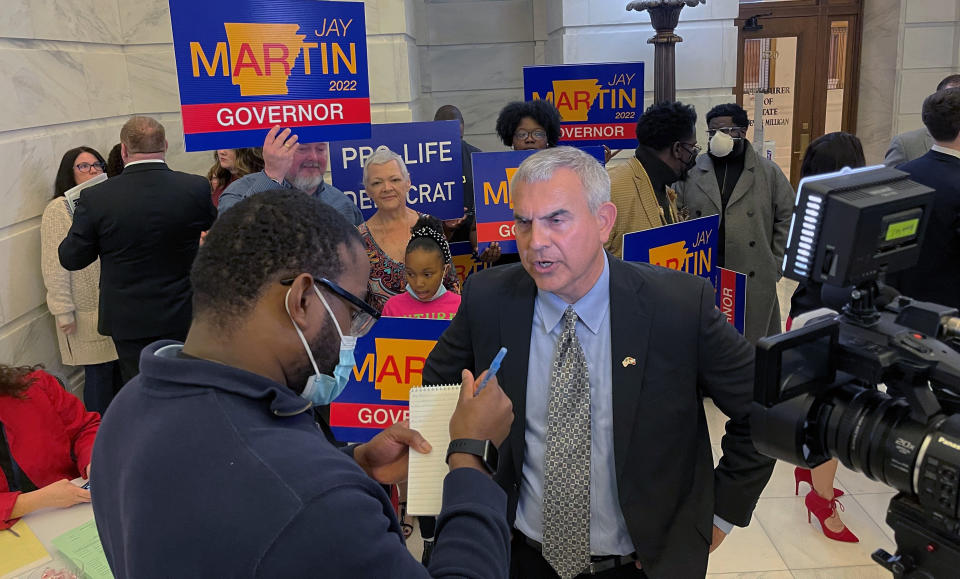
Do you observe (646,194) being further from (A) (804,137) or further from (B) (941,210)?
(A) (804,137)

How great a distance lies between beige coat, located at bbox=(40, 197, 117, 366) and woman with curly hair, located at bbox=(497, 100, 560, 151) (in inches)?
104

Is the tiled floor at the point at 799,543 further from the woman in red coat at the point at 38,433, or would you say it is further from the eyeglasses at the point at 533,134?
the eyeglasses at the point at 533,134

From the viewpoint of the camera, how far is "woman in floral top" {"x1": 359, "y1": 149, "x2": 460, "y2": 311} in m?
3.75

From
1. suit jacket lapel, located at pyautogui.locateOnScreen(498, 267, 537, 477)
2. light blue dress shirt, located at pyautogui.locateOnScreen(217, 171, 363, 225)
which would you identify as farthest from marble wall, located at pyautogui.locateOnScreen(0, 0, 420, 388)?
suit jacket lapel, located at pyautogui.locateOnScreen(498, 267, 537, 477)

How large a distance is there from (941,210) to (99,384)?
180 inches

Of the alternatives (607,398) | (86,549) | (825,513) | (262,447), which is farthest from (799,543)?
(262,447)

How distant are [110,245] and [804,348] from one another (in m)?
3.45

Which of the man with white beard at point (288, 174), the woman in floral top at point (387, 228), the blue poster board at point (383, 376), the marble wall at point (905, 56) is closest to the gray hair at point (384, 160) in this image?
the woman in floral top at point (387, 228)

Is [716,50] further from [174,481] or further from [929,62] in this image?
[174,481]

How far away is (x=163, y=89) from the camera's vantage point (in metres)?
6.16

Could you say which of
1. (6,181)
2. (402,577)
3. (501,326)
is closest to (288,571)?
(402,577)

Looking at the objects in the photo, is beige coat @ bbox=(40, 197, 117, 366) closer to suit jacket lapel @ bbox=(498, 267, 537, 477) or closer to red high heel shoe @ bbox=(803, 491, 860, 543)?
suit jacket lapel @ bbox=(498, 267, 537, 477)

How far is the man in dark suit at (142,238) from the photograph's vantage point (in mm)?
3717

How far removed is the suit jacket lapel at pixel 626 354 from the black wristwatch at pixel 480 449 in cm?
50
